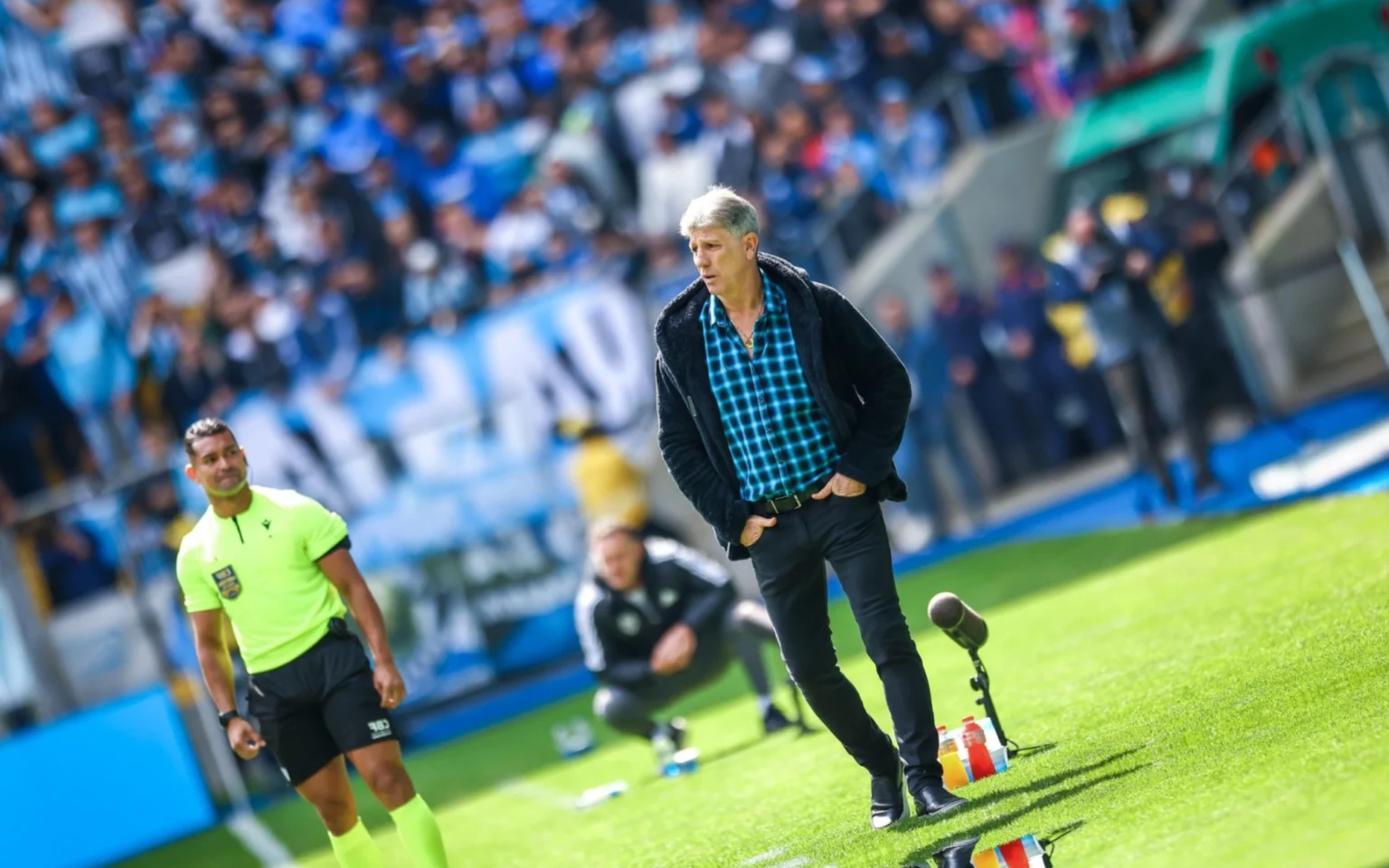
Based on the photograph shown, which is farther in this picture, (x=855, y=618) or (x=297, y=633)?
(x=297, y=633)

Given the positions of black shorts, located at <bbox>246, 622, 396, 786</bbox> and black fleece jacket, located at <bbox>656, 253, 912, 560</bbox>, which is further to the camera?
black shorts, located at <bbox>246, 622, 396, 786</bbox>

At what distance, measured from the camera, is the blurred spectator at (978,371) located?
18.3m

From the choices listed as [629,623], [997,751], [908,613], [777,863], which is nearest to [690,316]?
[777,863]

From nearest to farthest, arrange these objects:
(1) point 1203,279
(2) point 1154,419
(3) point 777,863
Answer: (3) point 777,863, (2) point 1154,419, (1) point 1203,279

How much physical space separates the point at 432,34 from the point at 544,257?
3.80 metres

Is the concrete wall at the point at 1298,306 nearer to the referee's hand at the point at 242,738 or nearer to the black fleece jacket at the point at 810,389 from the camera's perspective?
the black fleece jacket at the point at 810,389

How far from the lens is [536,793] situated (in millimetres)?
11594

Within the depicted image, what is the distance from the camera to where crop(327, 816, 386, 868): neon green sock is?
6.82 metres

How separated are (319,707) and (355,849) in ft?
1.88

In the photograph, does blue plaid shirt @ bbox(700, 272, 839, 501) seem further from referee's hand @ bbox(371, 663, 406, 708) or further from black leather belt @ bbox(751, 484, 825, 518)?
referee's hand @ bbox(371, 663, 406, 708)

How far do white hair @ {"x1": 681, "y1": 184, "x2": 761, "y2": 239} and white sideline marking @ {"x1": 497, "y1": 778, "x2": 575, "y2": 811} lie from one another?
5.21 m

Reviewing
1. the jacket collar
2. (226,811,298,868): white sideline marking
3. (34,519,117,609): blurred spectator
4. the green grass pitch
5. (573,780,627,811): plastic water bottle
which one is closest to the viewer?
the green grass pitch

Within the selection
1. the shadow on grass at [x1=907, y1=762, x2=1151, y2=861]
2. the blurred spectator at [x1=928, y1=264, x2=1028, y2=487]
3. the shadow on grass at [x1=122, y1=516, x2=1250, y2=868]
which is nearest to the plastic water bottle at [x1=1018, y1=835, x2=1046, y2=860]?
the shadow on grass at [x1=907, y1=762, x2=1151, y2=861]

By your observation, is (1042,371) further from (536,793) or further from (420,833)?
(420,833)
